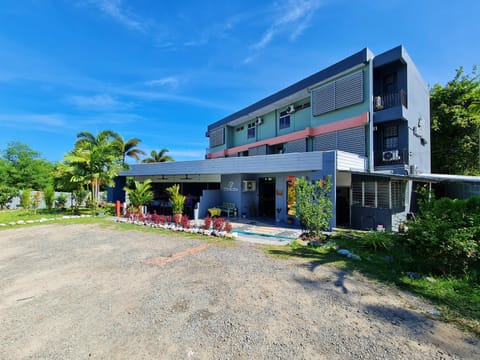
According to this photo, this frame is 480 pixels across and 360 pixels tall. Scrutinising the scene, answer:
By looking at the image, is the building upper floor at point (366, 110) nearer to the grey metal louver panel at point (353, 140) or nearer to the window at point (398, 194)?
the grey metal louver panel at point (353, 140)

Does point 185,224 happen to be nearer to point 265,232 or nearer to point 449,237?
point 265,232

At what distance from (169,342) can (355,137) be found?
13.5 metres

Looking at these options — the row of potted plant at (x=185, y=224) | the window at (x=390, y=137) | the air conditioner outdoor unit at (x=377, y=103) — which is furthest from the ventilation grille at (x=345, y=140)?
the row of potted plant at (x=185, y=224)

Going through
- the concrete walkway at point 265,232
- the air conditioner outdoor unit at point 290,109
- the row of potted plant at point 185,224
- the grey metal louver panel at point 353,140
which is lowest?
the concrete walkway at point 265,232

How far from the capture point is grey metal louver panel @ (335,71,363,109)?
12.5 metres

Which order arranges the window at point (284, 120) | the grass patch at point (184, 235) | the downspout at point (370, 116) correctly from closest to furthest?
the grass patch at point (184, 235) → the downspout at point (370, 116) → the window at point (284, 120)

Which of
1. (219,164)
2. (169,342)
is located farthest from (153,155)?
(169,342)

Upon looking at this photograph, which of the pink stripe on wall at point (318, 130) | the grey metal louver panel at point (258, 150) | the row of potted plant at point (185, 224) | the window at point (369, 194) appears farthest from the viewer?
the grey metal louver panel at point (258, 150)

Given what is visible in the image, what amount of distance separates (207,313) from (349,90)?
14137 mm

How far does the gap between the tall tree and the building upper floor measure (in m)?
3.59

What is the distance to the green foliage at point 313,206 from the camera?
853 centimetres

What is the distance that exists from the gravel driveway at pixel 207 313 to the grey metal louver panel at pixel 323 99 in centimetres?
1149

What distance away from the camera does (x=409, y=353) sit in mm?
2705

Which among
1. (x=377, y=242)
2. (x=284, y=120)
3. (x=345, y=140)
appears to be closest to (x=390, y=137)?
(x=345, y=140)
